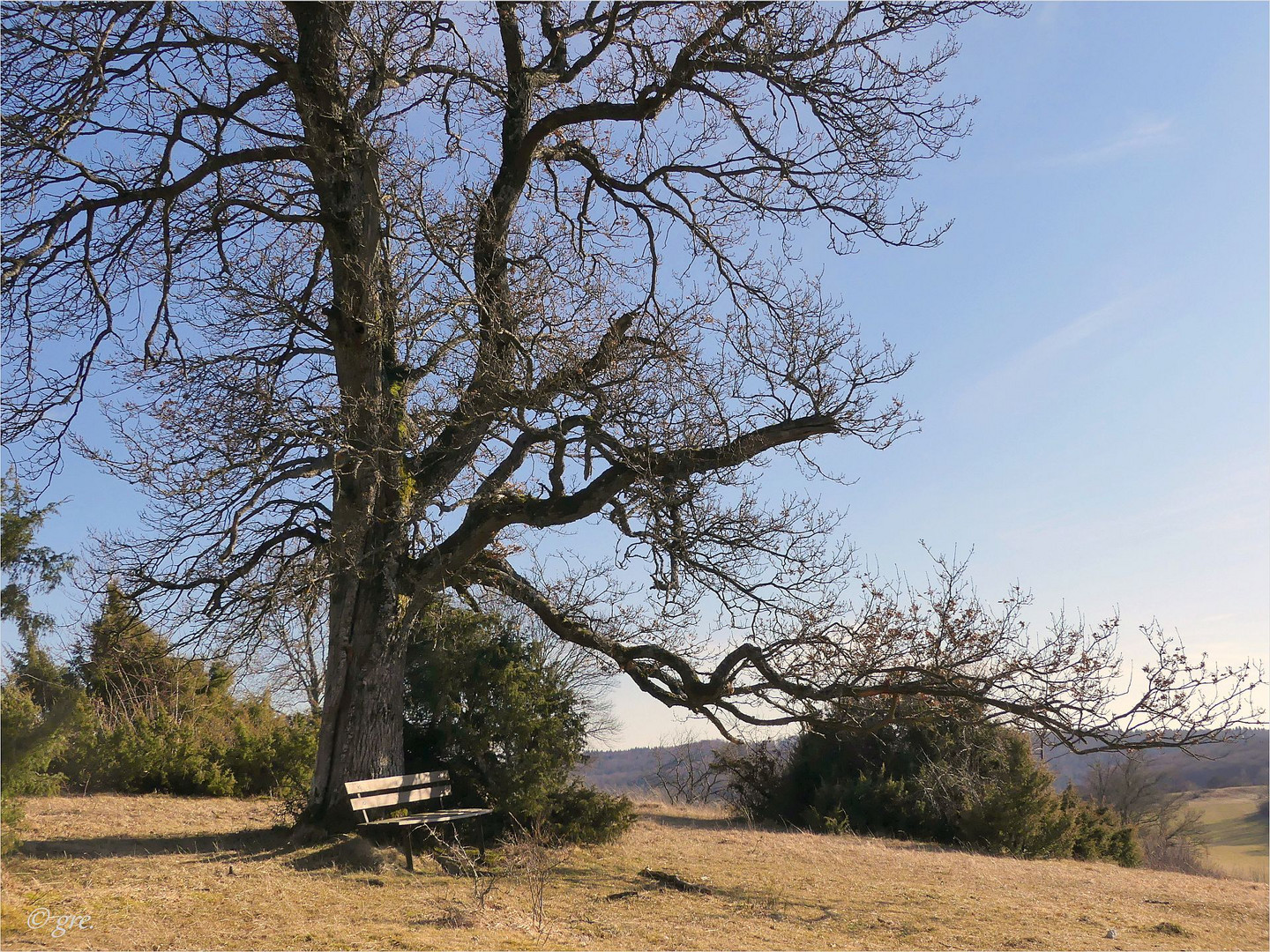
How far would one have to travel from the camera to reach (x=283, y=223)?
10734 millimetres

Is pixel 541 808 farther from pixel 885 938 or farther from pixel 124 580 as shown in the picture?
pixel 124 580

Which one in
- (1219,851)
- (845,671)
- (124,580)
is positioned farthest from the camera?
(1219,851)

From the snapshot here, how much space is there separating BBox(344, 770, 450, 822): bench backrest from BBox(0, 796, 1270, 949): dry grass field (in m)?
0.42

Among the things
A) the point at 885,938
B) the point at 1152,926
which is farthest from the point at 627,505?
the point at 1152,926

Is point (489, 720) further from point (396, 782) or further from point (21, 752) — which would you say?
point (21, 752)

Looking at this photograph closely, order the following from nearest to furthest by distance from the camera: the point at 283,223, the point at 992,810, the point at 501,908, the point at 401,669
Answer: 1. the point at 501,908
2. the point at 401,669
3. the point at 283,223
4. the point at 992,810

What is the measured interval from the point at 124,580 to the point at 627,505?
509cm

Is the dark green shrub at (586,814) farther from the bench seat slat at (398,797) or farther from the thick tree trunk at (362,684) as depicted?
the thick tree trunk at (362,684)

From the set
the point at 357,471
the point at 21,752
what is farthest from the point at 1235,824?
the point at 21,752

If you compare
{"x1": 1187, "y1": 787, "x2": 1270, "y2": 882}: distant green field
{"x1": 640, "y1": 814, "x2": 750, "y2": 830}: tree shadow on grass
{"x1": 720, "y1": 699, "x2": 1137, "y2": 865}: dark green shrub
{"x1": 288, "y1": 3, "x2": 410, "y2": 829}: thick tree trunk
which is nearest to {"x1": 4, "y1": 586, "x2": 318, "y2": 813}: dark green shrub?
{"x1": 288, "y1": 3, "x2": 410, "y2": 829}: thick tree trunk

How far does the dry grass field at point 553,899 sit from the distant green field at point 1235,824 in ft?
100

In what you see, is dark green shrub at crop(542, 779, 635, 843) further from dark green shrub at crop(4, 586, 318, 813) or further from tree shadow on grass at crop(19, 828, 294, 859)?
dark green shrub at crop(4, 586, 318, 813)

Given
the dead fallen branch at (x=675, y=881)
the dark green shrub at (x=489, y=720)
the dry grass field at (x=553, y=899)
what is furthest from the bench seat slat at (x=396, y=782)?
the dead fallen branch at (x=675, y=881)

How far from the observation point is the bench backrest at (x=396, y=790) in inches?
347
